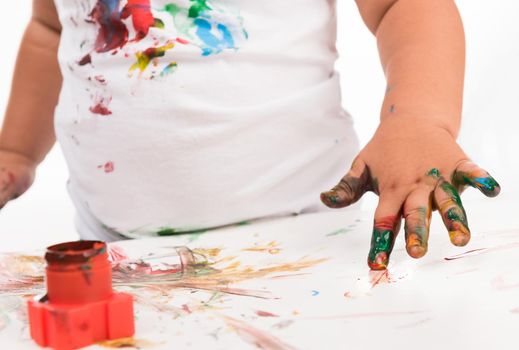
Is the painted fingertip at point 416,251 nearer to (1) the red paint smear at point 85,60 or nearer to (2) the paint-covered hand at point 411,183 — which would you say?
(2) the paint-covered hand at point 411,183

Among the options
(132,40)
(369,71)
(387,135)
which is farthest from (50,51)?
(369,71)

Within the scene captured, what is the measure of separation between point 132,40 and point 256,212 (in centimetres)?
22

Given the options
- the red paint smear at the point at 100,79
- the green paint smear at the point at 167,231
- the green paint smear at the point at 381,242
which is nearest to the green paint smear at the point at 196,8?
the red paint smear at the point at 100,79

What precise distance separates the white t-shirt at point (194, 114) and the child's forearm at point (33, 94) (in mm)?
193

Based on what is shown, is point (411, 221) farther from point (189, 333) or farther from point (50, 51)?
point (50, 51)

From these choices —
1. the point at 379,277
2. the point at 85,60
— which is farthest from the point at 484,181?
the point at 85,60

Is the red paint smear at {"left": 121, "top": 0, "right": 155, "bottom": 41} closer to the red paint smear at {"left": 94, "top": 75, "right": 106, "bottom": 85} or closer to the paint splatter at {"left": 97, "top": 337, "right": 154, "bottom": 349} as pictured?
the red paint smear at {"left": 94, "top": 75, "right": 106, "bottom": 85}

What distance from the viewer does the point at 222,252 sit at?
2.06 feet

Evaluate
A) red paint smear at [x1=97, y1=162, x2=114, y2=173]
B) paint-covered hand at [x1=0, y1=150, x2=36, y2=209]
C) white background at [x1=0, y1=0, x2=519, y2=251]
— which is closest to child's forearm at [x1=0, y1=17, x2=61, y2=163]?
paint-covered hand at [x1=0, y1=150, x2=36, y2=209]

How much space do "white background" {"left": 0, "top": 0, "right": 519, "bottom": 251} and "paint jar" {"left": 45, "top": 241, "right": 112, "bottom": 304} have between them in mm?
666

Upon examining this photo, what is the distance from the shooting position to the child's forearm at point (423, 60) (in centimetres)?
67

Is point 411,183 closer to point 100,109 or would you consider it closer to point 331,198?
point 331,198

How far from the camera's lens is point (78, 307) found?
0.40 meters

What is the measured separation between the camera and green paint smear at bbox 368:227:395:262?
531mm
